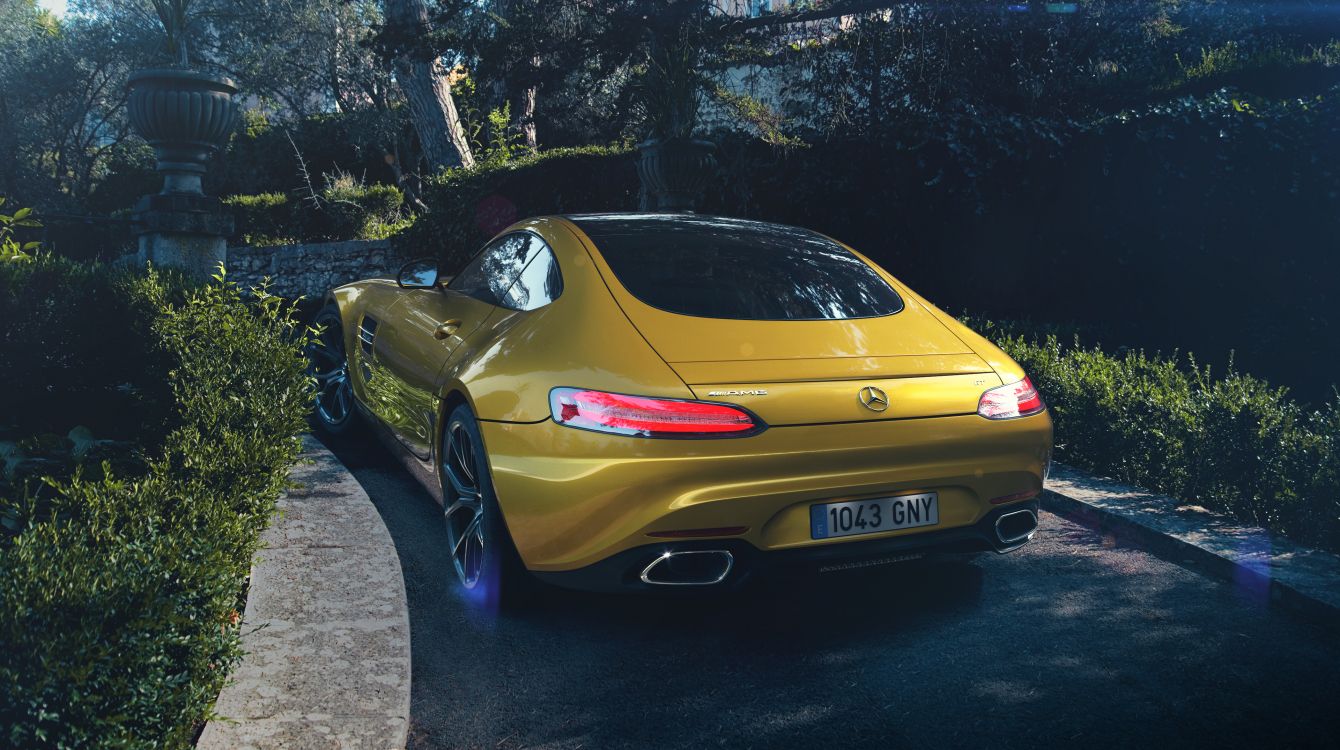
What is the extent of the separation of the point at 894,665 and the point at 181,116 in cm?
847

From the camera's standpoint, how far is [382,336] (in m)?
5.63

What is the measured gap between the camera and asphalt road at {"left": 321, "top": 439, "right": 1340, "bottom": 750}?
3016mm

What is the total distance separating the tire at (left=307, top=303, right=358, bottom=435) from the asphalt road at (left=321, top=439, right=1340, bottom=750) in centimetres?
249

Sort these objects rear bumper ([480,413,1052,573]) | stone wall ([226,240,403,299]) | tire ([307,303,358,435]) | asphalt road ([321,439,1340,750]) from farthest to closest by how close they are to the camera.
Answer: stone wall ([226,240,403,299])
tire ([307,303,358,435])
rear bumper ([480,413,1052,573])
asphalt road ([321,439,1340,750])

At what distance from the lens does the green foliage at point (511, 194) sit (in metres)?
14.6

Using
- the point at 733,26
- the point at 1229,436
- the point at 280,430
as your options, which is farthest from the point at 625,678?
the point at 733,26

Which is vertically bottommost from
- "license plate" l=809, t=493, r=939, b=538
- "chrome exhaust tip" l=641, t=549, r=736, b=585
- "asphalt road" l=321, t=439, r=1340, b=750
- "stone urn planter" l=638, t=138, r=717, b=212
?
"asphalt road" l=321, t=439, r=1340, b=750

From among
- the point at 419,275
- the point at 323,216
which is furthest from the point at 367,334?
the point at 323,216

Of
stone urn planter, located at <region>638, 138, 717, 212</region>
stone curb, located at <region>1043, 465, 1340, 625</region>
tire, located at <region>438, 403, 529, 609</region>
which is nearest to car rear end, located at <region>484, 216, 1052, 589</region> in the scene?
tire, located at <region>438, 403, 529, 609</region>

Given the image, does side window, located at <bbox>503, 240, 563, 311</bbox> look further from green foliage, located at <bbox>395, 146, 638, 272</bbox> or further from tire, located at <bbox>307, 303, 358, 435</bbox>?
green foliage, located at <bbox>395, 146, 638, 272</bbox>

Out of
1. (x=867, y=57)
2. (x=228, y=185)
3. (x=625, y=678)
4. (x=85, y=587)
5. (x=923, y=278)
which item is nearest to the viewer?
(x=85, y=587)

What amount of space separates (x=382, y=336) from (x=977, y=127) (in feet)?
23.1

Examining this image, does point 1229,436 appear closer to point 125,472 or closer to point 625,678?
point 625,678

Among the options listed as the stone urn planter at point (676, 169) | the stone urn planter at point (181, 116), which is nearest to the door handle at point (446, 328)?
the stone urn planter at point (181, 116)
